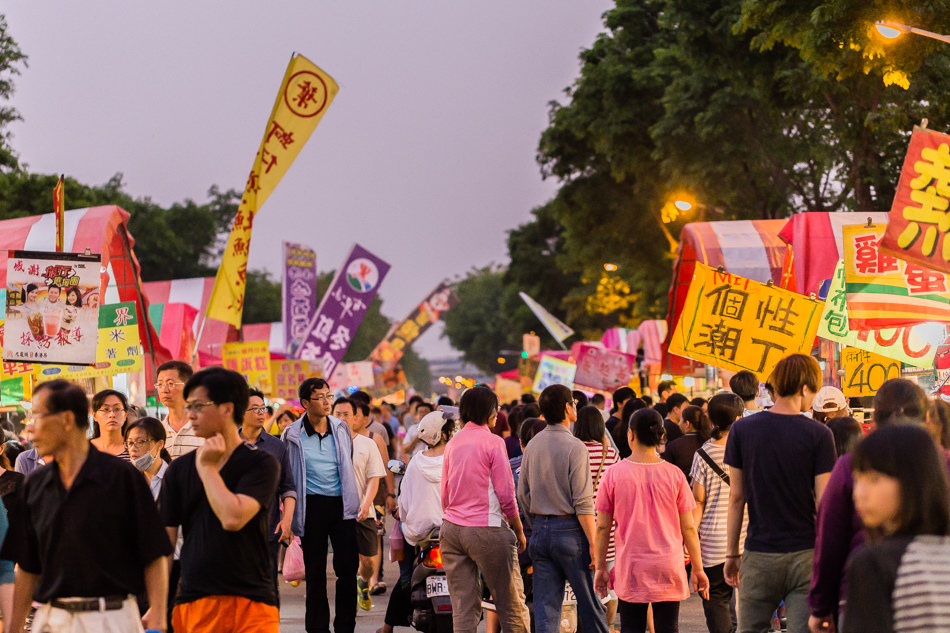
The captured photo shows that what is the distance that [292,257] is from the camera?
28766 millimetres

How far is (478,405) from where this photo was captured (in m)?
8.21

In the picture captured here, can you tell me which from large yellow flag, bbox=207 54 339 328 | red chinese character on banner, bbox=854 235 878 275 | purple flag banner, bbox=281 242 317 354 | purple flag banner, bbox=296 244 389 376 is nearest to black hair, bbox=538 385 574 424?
red chinese character on banner, bbox=854 235 878 275

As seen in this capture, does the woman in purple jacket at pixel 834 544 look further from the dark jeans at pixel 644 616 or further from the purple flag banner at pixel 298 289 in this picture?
the purple flag banner at pixel 298 289

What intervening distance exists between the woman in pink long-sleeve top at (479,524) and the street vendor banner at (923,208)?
3.83 meters

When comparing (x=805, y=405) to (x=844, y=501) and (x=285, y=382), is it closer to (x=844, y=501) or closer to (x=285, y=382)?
(x=844, y=501)

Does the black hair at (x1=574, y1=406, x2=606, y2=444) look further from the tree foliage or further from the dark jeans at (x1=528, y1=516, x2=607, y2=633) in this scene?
the tree foliage

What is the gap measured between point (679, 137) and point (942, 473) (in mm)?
24785

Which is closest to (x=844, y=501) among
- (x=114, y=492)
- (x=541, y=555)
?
(x=114, y=492)

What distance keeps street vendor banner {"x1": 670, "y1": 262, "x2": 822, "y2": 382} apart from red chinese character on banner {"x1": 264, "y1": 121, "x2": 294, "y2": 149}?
6.17 meters

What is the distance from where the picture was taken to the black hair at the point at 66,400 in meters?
4.59

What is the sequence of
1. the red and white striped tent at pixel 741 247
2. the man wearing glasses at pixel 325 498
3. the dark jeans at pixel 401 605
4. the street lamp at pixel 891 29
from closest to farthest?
1. the man wearing glasses at pixel 325 498
2. the dark jeans at pixel 401 605
3. the street lamp at pixel 891 29
4. the red and white striped tent at pixel 741 247

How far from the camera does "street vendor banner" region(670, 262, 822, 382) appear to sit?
11141mm

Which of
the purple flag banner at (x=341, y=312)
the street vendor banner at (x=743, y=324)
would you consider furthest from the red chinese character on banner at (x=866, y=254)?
the purple flag banner at (x=341, y=312)

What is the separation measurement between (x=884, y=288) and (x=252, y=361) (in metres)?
14.9
